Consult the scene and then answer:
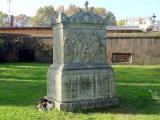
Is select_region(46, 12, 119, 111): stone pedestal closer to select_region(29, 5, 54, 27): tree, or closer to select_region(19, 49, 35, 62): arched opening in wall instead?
select_region(19, 49, 35, 62): arched opening in wall

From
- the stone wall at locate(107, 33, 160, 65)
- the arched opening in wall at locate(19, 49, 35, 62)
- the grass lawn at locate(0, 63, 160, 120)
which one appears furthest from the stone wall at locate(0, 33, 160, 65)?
the grass lawn at locate(0, 63, 160, 120)

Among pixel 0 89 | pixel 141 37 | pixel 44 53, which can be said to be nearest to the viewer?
pixel 0 89

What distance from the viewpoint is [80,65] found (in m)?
6.93

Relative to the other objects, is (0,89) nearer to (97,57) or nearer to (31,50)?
(97,57)

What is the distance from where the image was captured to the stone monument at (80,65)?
6.72 meters

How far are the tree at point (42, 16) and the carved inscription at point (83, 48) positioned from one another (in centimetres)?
6437

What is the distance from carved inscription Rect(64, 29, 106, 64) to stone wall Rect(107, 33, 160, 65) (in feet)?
42.6

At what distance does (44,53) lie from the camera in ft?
71.2

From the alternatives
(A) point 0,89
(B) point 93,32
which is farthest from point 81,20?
(A) point 0,89

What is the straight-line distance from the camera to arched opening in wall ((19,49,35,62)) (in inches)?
869

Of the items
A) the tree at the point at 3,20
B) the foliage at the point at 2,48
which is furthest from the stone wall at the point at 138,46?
the tree at the point at 3,20

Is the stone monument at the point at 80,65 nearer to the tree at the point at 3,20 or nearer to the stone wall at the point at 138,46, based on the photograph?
the stone wall at the point at 138,46

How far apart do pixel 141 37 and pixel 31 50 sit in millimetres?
9037

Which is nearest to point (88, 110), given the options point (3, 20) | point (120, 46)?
point (120, 46)
